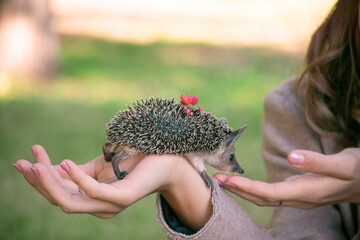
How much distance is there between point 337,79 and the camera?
3641mm

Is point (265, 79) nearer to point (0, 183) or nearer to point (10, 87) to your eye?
point (10, 87)

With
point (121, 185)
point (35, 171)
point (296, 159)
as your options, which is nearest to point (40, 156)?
point (35, 171)

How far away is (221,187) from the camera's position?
276 centimetres

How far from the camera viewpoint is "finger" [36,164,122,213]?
2094mm

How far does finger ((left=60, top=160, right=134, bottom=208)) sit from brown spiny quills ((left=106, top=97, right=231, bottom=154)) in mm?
335

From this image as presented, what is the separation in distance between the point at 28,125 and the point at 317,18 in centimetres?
539

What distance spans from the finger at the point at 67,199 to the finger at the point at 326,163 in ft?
3.26

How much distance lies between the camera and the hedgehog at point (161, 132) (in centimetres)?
242

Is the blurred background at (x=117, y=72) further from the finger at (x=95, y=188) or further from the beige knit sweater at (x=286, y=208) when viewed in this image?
the finger at (x=95, y=188)

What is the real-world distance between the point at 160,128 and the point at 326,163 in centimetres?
88

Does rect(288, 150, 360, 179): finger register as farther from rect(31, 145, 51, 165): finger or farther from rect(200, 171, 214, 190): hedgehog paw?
rect(31, 145, 51, 165): finger

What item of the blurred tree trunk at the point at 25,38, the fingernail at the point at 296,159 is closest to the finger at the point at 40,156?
the fingernail at the point at 296,159

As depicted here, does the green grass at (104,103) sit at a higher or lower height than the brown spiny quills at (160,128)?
lower

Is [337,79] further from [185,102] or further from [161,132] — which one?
[161,132]
